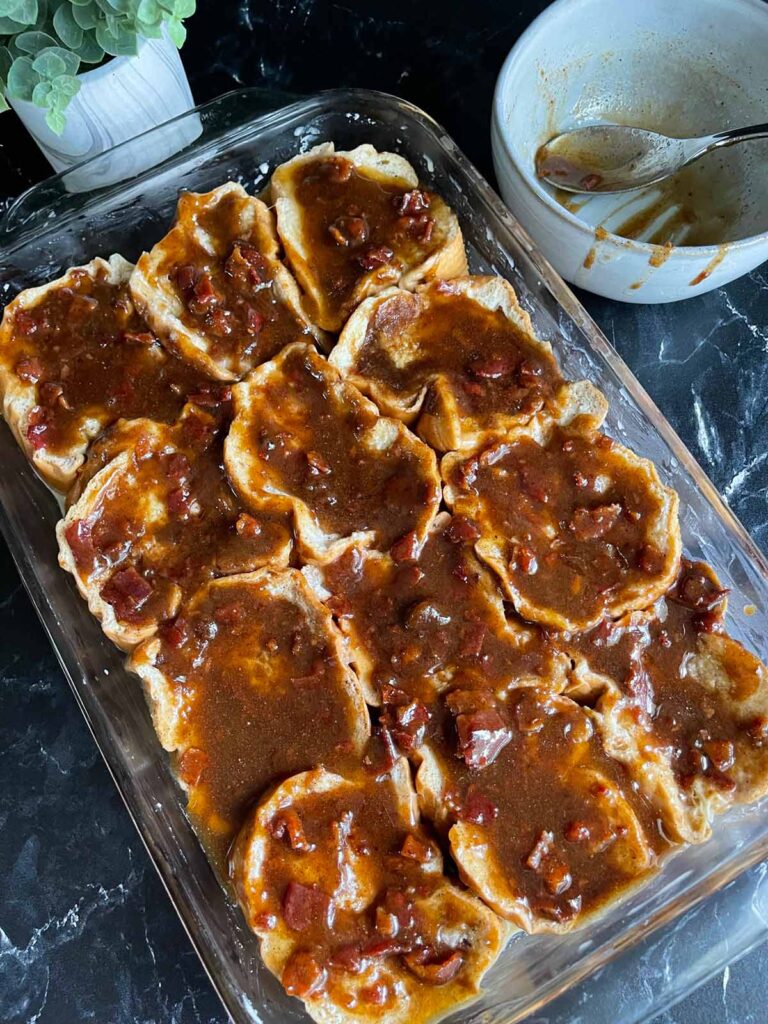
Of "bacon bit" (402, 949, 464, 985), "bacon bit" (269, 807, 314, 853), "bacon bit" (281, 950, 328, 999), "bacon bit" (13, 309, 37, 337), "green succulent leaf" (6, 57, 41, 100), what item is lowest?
"bacon bit" (402, 949, 464, 985)

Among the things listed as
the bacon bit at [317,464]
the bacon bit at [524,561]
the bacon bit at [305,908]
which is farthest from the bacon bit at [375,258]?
the bacon bit at [305,908]

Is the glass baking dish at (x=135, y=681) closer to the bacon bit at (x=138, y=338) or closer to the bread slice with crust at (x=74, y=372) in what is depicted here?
the bread slice with crust at (x=74, y=372)

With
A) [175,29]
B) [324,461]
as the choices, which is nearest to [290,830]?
[324,461]

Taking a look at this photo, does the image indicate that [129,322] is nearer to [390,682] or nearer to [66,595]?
[66,595]

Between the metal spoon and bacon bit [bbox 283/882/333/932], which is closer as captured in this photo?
bacon bit [bbox 283/882/333/932]

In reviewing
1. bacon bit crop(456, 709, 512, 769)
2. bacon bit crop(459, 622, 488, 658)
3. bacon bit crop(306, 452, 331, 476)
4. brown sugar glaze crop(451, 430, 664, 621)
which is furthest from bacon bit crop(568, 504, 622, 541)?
bacon bit crop(306, 452, 331, 476)

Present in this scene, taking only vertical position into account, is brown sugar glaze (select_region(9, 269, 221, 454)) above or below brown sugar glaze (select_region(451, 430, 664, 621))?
above

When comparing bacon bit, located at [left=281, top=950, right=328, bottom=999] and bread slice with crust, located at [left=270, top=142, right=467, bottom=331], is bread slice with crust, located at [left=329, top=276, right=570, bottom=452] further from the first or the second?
bacon bit, located at [left=281, top=950, right=328, bottom=999]
